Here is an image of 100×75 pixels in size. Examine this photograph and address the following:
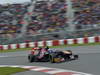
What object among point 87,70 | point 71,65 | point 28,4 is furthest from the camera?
point 28,4

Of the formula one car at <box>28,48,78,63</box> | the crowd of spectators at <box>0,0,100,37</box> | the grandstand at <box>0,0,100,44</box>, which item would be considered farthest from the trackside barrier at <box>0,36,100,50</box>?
the formula one car at <box>28,48,78,63</box>

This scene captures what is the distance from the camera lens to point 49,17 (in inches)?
683

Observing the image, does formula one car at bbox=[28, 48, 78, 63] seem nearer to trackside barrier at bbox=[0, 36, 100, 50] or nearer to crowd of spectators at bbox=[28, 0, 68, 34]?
trackside barrier at bbox=[0, 36, 100, 50]

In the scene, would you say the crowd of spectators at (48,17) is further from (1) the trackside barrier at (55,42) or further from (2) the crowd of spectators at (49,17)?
(1) the trackside barrier at (55,42)

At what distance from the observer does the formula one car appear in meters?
9.17

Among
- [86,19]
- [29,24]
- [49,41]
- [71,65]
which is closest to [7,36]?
[29,24]

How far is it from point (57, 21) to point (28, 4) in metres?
3.17

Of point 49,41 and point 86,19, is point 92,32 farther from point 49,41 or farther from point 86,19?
point 49,41

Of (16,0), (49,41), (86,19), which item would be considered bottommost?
(49,41)

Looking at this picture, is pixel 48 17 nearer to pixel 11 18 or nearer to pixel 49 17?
pixel 49 17

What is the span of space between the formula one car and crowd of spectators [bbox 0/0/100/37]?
5.94 metres

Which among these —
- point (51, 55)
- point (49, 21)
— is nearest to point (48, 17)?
point (49, 21)

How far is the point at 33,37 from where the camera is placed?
1642cm

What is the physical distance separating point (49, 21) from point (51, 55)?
26.1 feet
